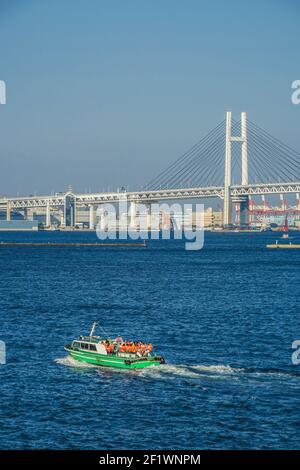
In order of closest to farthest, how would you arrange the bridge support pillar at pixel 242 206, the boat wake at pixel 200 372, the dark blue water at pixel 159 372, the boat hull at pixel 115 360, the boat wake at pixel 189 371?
the dark blue water at pixel 159 372
the boat wake at pixel 200 372
the boat wake at pixel 189 371
the boat hull at pixel 115 360
the bridge support pillar at pixel 242 206

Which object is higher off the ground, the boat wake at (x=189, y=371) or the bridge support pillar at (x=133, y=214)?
the bridge support pillar at (x=133, y=214)

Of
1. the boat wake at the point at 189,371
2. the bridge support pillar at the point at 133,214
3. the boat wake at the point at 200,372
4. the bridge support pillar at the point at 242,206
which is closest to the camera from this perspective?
the boat wake at the point at 200,372

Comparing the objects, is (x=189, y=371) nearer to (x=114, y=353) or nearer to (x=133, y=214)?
(x=114, y=353)

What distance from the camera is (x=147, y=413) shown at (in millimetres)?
24547

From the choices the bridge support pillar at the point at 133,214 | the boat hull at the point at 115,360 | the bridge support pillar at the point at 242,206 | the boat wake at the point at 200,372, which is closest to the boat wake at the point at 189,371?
the boat wake at the point at 200,372

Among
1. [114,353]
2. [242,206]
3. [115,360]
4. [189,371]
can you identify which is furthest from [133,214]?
[189,371]

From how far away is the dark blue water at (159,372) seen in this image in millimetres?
23016

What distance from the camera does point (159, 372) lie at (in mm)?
29453

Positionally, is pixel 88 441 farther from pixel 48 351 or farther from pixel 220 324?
pixel 220 324

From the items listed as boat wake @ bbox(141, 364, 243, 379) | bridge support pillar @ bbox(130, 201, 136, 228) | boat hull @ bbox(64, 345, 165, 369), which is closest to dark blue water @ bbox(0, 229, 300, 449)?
boat wake @ bbox(141, 364, 243, 379)

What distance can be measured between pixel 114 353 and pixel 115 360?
1.43 feet

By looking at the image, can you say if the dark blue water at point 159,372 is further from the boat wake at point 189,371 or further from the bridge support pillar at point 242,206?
the bridge support pillar at point 242,206
